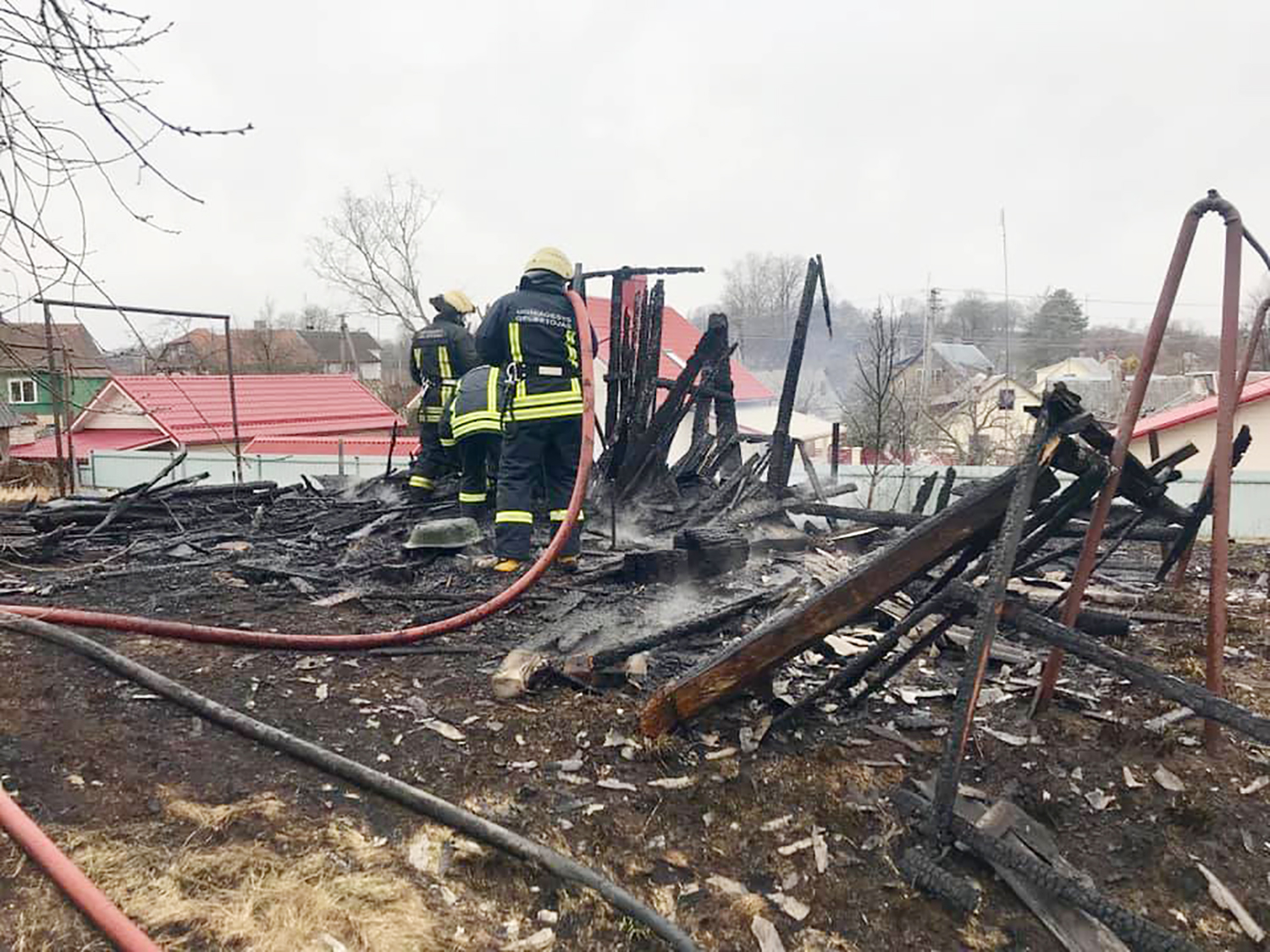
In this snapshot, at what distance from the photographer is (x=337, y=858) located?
2.31m

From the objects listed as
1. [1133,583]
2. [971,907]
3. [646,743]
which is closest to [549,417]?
[646,743]

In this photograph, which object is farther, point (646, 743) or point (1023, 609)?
Result: point (646, 743)

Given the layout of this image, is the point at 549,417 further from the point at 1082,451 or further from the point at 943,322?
the point at 943,322

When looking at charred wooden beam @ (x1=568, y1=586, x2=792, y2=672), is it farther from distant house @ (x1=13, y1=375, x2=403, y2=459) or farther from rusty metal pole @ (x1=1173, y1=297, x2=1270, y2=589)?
distant house @ (x1=13, y1=375, x2=403, y2=459)

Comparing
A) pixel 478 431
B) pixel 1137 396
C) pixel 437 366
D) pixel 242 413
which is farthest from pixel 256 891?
pixel 242 413

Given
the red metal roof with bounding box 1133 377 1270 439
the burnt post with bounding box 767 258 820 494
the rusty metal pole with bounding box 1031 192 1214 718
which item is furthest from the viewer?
the red metal roof with bounding box 1133 377 1270 439

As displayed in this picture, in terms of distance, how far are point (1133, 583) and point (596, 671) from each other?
15.0ft

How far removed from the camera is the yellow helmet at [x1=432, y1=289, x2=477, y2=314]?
812 cm

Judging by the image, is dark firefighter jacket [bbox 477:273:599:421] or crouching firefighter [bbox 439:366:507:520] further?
crouching firefighter [bbox 439:366:507:520]

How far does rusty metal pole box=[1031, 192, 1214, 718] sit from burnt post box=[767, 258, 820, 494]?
4.17 m

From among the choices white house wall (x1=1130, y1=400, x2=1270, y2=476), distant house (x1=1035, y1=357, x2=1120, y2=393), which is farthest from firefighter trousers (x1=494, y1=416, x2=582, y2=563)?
distant house (x1=1035, y1=357, x2=1120, y2=393)

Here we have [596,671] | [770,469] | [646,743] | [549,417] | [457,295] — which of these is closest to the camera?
[646,743]

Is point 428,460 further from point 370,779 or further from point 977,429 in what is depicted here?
point 977,429

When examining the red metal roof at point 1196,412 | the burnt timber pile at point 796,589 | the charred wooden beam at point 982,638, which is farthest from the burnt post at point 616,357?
the red metal roof at point 1196,412
